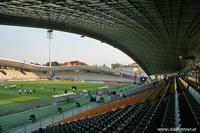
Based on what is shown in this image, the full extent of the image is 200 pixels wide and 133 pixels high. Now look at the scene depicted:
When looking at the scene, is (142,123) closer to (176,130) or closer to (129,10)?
(176,130)

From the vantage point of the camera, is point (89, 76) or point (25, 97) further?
point (89, 76)

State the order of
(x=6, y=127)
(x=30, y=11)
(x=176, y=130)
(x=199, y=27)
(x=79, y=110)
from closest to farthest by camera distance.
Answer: (x=176, y=130), (x=6, y=127), (x=79, y=110), (x=199, y=27), (x=30, y=11)

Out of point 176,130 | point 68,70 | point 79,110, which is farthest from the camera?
point 68,70

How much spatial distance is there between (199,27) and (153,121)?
72.4ft

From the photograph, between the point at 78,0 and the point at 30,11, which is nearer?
the point at 78,0

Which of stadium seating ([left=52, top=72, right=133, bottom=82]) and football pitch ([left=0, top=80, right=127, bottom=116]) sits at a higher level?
stadium seating ([left=52, top=72, right=133, bottom=82])

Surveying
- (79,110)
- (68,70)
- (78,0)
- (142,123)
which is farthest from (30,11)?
(68,70)

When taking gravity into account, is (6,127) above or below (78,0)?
below

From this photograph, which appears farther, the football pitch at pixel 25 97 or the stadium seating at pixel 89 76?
the stadium seating at pixel 89 76

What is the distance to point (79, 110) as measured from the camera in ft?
98.8

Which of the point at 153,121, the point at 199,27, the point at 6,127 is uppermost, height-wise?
the point at 199,27

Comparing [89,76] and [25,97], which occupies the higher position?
[89,76]

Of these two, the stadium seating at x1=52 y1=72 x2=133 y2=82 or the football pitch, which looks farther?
the stadium seating at x1=52 y1=72 x2=133 y2=82

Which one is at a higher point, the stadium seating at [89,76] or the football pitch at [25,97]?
the stadium seating at [89,76]
